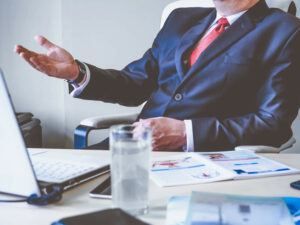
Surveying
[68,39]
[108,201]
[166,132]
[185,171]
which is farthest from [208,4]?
[108,201]

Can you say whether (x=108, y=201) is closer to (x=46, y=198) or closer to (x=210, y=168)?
(x=46, y=198)

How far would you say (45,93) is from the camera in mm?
2727

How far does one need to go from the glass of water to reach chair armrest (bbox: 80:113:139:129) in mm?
867

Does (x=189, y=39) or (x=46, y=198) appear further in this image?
(x=189, y=39)

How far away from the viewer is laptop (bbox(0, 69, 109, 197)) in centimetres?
68

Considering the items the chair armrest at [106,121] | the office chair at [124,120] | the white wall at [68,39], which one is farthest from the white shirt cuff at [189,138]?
the white wall at [68,39]

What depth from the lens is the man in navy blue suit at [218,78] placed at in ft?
4.72

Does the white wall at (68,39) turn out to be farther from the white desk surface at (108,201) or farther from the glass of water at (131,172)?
the glass of water at (131,172)

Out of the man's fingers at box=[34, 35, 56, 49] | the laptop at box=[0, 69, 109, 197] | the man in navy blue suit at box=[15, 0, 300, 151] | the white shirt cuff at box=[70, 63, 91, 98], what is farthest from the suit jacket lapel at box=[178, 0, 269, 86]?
the laptop at box=[0, 69, 109, 197]

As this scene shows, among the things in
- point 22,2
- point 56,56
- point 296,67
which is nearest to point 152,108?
point 56,56

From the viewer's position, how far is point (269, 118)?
4.84 ft

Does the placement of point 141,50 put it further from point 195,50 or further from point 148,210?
point 148,210

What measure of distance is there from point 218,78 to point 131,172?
94 centimetres

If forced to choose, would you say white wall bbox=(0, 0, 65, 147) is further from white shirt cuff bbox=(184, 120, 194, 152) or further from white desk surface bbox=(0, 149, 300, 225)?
white desk surface bbox=(0, 149, 300, 225)
